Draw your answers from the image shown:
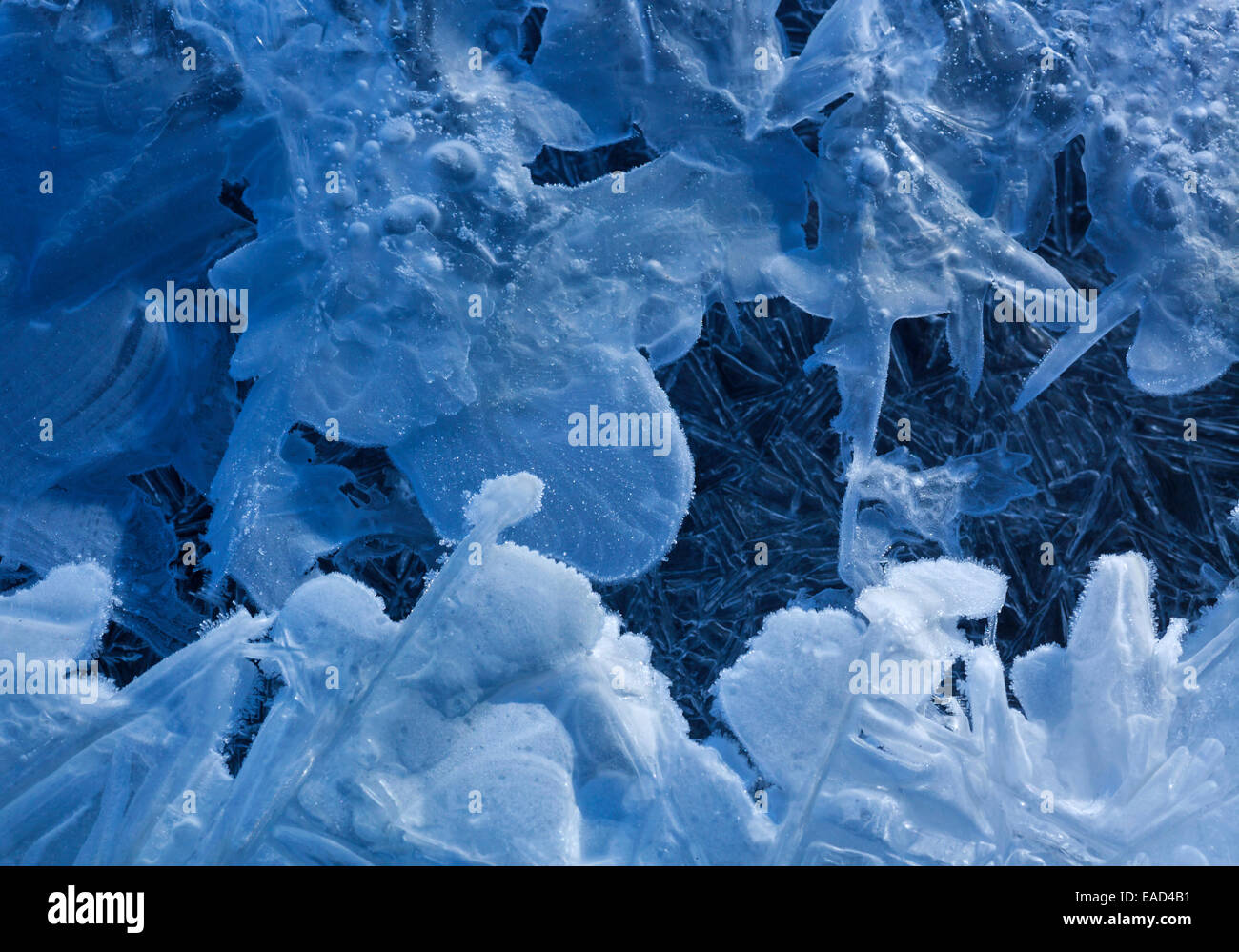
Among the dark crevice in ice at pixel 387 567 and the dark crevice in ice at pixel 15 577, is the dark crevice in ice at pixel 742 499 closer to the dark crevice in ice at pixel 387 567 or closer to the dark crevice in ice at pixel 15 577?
the dark crevice in ice at pixel 387 567

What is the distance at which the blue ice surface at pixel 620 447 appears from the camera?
5.45 feet

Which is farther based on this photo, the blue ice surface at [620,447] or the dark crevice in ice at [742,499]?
the dark crevice in ice at [742,499]

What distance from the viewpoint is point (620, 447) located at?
1.78 m

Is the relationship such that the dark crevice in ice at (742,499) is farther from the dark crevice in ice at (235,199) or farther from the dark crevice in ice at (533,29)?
the dark crevice in ice at (235,199)

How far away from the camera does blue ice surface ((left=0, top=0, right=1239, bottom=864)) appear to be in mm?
1661

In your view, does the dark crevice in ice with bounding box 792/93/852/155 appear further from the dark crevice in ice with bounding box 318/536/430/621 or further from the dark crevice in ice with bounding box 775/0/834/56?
the dark crevice in ice with bounding box 318/536/430/621

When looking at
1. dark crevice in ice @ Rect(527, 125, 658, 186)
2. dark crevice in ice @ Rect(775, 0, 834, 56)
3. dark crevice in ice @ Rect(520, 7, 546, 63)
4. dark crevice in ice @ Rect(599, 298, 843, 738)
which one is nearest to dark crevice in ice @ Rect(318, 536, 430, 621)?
dark crevice in ice @ Rect(599, 298, 843, 738)

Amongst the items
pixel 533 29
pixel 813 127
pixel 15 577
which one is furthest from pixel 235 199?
pixel 813 127

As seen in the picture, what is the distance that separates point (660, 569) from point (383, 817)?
23.6 inches

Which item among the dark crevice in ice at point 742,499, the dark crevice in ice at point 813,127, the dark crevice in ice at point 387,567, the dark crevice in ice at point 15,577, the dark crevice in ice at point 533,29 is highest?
the dark crevice in ice at point 533,29

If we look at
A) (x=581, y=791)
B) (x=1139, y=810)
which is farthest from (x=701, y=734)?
(x=1139, y=810)

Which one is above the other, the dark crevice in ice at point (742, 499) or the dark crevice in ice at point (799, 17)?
the dark crevice in ice at point (799, 17)

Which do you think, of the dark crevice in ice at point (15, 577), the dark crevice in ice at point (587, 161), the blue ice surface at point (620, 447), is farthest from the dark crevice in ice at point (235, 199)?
the dark crevice in ice at point (15, 577)

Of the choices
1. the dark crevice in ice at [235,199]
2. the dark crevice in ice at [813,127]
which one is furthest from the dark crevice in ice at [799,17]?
the dark crevice in ice at [235,199]
